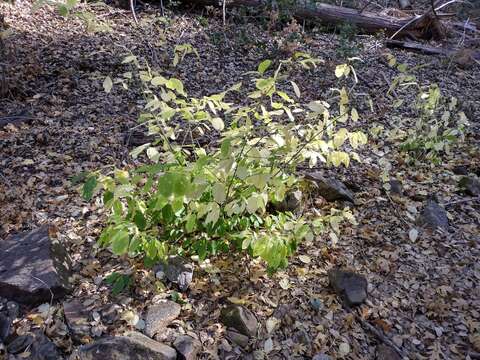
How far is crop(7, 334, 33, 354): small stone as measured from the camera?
2100 mm

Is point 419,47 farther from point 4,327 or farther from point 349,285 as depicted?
point 4,327

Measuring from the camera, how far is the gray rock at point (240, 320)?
2.38m

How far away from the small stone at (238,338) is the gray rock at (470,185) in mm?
2699

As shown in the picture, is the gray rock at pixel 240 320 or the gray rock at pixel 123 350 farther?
the gray rock at pixel 240 320

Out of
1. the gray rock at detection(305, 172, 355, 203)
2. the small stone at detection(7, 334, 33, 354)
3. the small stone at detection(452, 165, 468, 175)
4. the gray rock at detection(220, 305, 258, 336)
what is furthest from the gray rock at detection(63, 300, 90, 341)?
the small stone at detection(452, 165, 468, 175)

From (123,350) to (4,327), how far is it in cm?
73

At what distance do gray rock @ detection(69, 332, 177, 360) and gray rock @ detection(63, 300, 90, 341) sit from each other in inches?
4.9

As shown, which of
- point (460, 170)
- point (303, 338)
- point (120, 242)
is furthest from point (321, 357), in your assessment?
point (460, 170)

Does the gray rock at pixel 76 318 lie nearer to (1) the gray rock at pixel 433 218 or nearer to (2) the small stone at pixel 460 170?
(1) the gray rock at pixel 433 218

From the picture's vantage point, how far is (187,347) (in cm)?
221

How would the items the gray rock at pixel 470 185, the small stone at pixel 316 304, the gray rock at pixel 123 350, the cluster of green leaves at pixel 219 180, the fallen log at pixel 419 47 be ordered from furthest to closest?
1. the fallen log at pixel 419 47
2. the gray rock at pixel 470 185
3. the small stone at pixel 316 304
4. the gray rock at pixel 123 350
5. the cluster of green leaves at pixel 219 180

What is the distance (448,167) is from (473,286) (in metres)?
1.62

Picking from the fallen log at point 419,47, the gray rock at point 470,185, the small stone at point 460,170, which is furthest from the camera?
the fallen log at point 419,47

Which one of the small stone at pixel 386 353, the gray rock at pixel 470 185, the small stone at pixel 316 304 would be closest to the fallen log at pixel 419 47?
the gray rock at pixel 470 185
